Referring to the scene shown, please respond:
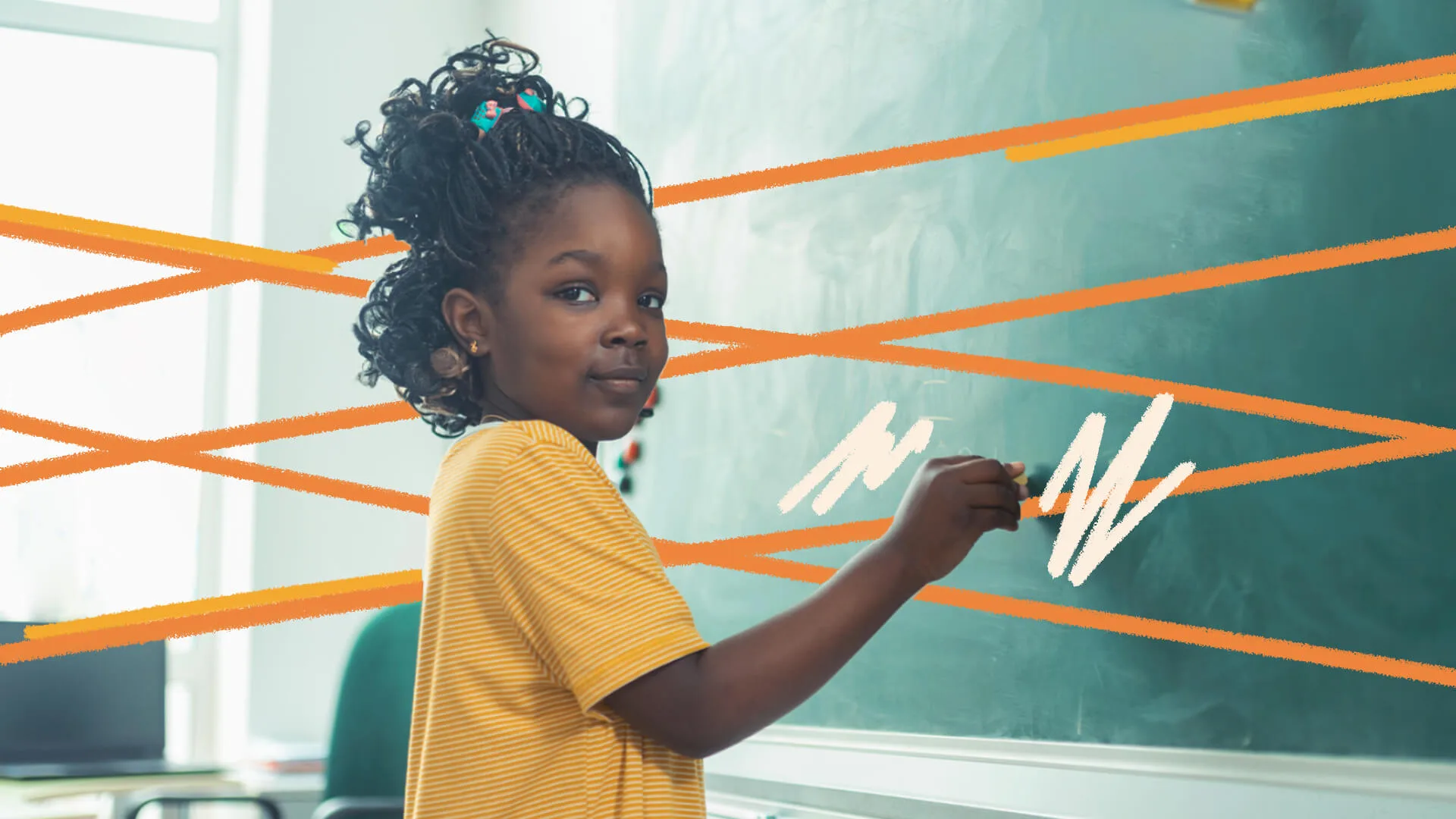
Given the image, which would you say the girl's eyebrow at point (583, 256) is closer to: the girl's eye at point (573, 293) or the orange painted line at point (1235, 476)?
the girl's eye at point (573, 293)

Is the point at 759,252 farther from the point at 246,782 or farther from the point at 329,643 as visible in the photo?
the point at 329,643

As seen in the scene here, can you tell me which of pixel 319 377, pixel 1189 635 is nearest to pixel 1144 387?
pixel 1189 635

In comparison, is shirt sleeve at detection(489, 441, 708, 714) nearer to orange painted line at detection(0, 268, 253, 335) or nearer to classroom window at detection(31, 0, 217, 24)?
orange painted line at detection(0, 268, 253, 335)

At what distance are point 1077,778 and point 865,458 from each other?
2.31 ft

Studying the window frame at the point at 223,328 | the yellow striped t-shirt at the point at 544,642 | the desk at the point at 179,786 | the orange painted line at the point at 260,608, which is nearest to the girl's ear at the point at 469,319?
the yellow striped t-shirt at the point at 544,642

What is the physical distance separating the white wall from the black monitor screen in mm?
525

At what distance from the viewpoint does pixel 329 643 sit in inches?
153

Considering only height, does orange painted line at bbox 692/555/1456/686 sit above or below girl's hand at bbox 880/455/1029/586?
below

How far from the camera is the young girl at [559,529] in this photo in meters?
0.82

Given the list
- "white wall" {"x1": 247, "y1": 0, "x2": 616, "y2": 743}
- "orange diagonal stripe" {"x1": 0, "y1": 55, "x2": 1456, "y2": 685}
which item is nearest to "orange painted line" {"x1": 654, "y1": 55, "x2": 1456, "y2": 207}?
"orange diagonal stripe" {"x1": 0, "y1": 55, "x2": 1456, "y2": 685}

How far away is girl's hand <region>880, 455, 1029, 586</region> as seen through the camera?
2.80ft

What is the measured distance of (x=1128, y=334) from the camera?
1378 mm

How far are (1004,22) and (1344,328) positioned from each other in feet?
2.16

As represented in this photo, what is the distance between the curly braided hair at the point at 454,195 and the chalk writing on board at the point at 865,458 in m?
0.79
